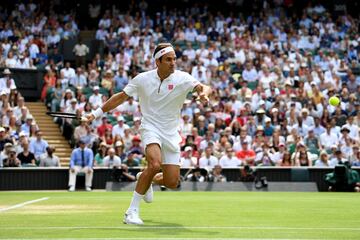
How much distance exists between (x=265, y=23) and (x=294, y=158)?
1194 cm

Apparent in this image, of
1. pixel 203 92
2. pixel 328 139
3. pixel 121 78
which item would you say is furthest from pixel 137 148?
pixel 203 92

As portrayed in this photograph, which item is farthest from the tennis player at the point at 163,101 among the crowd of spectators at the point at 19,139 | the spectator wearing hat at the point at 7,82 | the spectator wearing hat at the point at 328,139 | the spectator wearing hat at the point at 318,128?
the spectator wearing hat at the point at 7,82

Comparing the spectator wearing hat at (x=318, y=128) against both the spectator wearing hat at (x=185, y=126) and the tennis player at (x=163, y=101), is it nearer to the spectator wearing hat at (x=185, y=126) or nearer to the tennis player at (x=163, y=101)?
the spectator wearing hat at (x=185, y=126)

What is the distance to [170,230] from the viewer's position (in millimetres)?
9414

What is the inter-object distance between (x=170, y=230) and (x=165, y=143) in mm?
1544

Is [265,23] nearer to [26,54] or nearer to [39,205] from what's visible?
[26,54]

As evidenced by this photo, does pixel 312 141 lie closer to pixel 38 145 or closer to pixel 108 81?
pixel 108 81

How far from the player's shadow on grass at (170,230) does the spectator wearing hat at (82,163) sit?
12008 millimetres

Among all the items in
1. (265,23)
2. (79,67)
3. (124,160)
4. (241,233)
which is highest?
(265,23)

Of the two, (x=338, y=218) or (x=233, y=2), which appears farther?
(x=233, y=2)

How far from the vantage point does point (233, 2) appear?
120 feet

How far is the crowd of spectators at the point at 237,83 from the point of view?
2347cm

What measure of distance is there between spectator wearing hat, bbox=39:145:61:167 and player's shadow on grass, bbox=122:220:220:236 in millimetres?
12860

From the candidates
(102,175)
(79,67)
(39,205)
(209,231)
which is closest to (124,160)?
(102,175)
